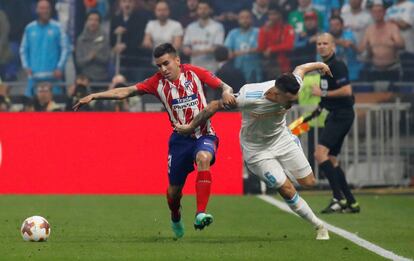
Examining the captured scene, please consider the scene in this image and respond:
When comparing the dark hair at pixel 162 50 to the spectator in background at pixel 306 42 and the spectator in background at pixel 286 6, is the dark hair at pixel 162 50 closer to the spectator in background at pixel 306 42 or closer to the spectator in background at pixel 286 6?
the spectator in background at pixel 306 42

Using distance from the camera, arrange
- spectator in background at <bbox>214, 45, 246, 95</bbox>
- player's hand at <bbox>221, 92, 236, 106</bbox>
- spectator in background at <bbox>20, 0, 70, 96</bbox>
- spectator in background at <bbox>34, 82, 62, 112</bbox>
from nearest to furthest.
Result: 1. player's hand at <bbox>221, 92, 236, 106</bbox>
2. spectator in background at <bbox>34, 82, 62, 112</bbox>
3. spectator in background at <bbox>214, 45, 246, 95</bbox>
4. spectator in background at <bbox>20, 0, 70, 96</bbox>

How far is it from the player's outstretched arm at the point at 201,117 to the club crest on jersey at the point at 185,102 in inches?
9.1

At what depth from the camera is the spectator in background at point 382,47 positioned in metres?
23.3

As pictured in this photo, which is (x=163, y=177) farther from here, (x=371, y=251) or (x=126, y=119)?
(x=371, y=251)

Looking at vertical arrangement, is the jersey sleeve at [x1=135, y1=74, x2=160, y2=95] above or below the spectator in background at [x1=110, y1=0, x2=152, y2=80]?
above


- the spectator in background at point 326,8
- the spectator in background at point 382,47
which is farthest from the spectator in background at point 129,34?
the spectator in background at point 382,47

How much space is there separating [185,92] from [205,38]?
12.2 metres

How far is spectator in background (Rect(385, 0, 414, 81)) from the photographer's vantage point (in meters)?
23.4

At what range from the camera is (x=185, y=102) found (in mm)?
11461

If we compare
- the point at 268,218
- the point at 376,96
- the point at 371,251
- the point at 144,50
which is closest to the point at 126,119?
Result: the point at 144,50

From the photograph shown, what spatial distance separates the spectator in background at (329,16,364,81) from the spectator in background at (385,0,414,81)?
90cm

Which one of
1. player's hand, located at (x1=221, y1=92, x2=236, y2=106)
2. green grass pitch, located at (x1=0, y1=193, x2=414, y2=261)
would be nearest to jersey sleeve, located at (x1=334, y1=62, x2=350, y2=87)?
green grass pitch, located at (x1=0, y1=193, x2=414, y2=261)

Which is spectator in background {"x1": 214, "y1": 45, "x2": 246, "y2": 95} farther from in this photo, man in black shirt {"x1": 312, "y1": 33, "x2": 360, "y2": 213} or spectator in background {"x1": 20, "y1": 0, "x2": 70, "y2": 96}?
man in black shirt {"x1": 312, "y1": 33, "x2": 360, "y2": 213}

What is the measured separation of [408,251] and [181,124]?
2.75 metres
